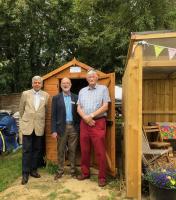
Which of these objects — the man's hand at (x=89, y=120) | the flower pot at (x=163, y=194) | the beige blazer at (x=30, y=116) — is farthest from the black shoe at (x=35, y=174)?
the flower pot at (x=163, y=194)

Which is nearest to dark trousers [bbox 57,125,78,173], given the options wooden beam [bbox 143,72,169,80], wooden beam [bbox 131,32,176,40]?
wooden beam [bbox 131,32,176,40]

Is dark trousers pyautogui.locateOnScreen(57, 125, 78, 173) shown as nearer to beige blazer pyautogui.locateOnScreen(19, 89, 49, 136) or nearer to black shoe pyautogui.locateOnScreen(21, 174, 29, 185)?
beige blazer pyautogui.locateOnScreen(19, 89, 49, 136)

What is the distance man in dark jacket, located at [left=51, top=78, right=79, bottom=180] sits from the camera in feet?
20.6

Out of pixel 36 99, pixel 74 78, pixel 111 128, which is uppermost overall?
pixel 74 78

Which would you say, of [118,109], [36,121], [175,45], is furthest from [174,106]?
[36,121]

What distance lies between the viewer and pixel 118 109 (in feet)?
41.1

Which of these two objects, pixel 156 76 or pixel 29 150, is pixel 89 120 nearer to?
pixel 29 150

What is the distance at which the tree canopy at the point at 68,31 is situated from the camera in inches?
473

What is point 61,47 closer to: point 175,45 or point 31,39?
point 31,39

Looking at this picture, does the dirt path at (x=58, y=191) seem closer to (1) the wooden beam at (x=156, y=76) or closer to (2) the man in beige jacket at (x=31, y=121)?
(2) the man in beige jacket at (x=31, y=121)

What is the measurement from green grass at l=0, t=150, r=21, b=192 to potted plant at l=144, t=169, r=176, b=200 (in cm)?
259

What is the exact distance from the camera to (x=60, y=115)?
6289 millimetres

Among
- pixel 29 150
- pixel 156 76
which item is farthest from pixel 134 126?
pixel 156 76

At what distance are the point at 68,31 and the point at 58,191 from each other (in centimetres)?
982
